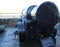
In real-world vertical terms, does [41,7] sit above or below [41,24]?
above

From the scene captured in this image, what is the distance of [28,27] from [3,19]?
5957mm

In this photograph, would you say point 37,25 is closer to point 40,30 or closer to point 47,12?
point 40,30

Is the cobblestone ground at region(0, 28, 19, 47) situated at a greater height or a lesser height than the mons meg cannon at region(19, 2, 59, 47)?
lesser

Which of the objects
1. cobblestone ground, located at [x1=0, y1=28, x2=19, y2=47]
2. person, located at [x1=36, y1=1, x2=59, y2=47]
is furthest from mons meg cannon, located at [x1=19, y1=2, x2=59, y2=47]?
cobblestone ground, located at [x1=0, y1=28, x2=19, y2=47]

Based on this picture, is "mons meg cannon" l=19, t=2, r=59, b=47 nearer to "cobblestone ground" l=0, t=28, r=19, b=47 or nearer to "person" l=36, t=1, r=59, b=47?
"person" l=36, t=1, r=59, b=47

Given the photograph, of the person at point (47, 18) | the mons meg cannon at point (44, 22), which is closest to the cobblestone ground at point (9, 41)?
the mons meg cannon at point (44, 22)

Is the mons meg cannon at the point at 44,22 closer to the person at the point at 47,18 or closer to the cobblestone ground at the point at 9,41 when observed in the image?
the person at the point at 47,18

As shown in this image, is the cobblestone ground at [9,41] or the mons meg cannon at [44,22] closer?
the mons meg cannon at [44,22]

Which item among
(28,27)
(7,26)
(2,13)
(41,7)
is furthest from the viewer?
Answer: (2,13)

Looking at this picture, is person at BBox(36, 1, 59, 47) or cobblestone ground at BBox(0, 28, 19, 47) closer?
person at BBox(36, 1, 59, 47)

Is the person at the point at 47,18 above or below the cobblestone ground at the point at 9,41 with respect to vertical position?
above

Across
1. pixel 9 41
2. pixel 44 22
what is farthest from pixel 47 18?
pixel 9 41

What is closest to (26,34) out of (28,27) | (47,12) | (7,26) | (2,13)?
(28,27)

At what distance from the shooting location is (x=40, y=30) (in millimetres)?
4094
